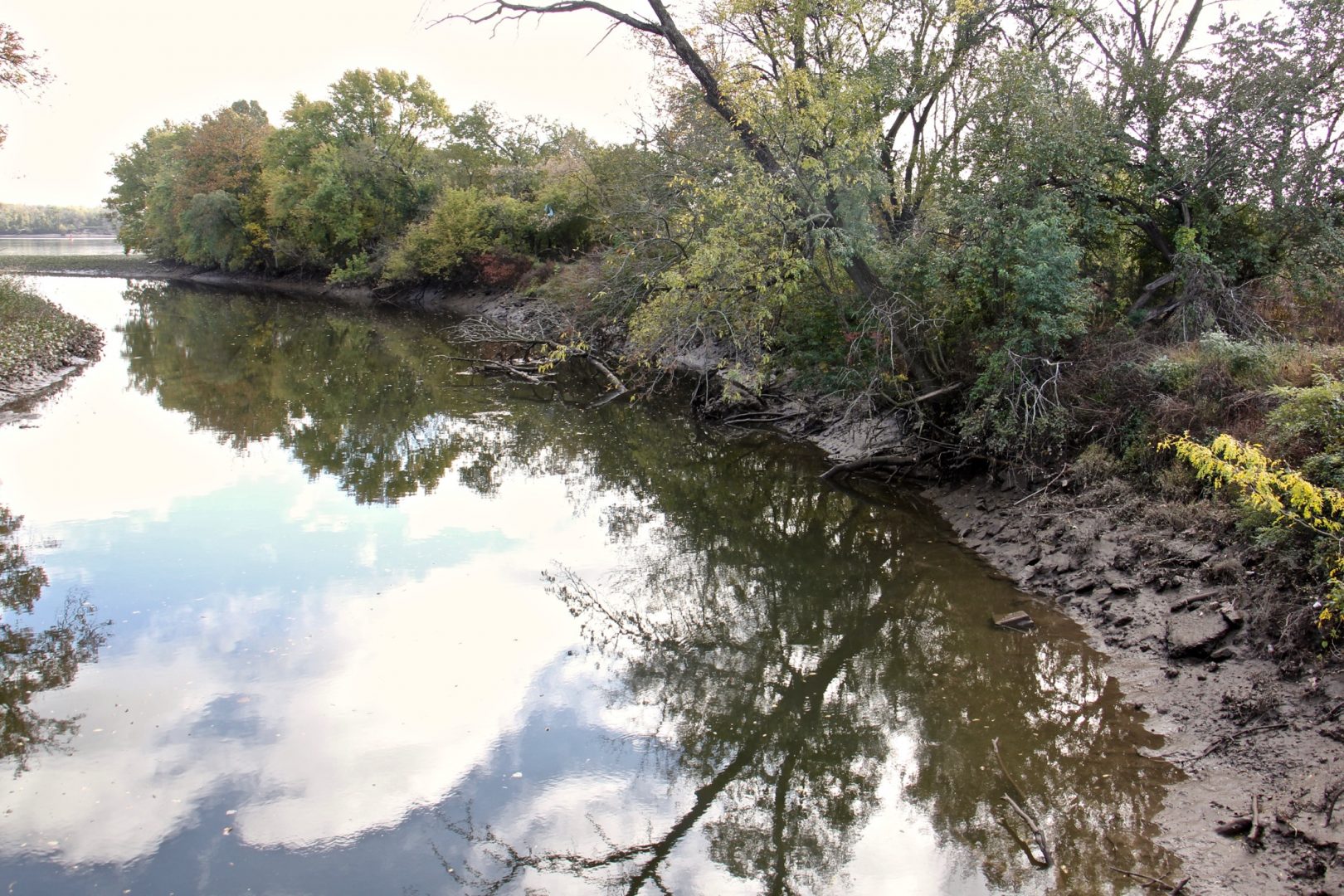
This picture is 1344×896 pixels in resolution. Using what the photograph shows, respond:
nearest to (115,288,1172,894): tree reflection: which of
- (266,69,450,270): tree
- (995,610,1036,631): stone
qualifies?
(995,610,1036,631): stone

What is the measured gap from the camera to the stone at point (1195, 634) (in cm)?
779

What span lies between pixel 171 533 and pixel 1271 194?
1634cm

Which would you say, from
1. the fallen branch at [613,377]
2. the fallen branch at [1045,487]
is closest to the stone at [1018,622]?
the fallen branch at [1045,487]

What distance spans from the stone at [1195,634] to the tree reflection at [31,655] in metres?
10.0

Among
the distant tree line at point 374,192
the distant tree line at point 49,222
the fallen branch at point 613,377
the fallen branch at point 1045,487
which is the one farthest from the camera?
the distant tree line at point 49,222

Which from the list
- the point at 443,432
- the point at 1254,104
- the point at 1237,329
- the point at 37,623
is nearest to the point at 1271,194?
the point at 1254,104

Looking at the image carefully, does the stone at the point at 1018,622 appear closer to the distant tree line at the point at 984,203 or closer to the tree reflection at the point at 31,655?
the distant tree line at the point at 984,203

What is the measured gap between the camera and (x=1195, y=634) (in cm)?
791

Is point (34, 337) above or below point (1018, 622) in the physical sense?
above

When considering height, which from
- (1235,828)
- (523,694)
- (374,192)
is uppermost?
(374,192)

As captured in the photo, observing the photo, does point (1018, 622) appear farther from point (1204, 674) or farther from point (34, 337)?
point (34, 337)

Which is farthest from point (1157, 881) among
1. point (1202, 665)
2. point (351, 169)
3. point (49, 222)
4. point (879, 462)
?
point (49, 222)

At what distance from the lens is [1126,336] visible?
40.5 ft

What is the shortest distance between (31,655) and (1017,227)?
12962 millimetres
